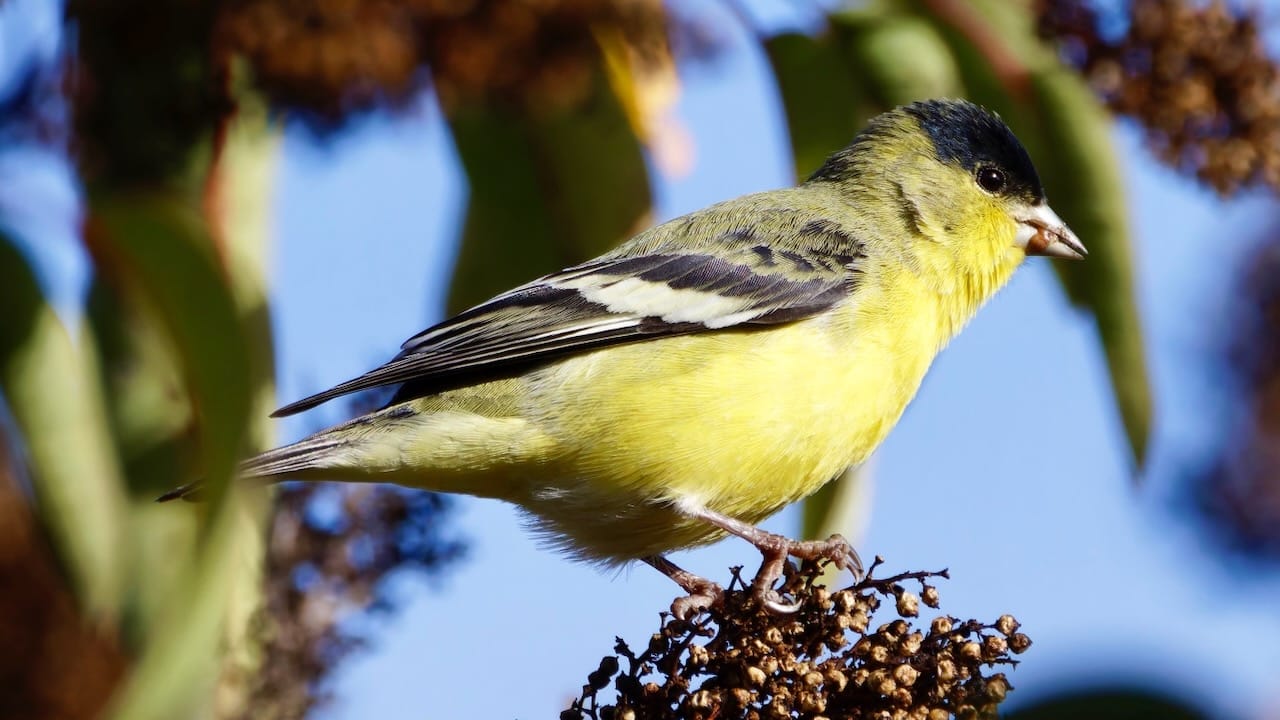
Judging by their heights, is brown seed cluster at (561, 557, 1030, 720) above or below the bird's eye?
below

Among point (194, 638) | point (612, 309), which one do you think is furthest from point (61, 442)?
point (612, 309)

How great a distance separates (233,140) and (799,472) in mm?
2201

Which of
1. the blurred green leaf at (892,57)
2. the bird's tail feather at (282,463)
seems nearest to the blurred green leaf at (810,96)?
the blurred green leaf at (892,57)

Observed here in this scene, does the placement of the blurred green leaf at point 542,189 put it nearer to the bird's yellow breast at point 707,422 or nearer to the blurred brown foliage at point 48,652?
the bird's yellow breast at point 707,422

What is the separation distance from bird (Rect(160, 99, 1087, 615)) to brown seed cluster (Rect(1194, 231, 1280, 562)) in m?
3.40

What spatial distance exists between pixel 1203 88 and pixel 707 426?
1.93 metres

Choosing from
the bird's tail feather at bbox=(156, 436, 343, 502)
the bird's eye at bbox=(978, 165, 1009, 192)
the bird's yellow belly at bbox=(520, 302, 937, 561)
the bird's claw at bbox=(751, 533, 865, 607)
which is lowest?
the bird's claw at bbox=(751, 533, 865, 607)

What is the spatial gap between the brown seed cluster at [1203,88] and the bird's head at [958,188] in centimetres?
40

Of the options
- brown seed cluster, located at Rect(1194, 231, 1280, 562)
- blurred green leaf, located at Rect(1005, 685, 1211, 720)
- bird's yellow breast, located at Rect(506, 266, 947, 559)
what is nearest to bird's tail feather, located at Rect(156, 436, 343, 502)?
bird's yellow breast, located at Rect(506, 266, 947, 559)

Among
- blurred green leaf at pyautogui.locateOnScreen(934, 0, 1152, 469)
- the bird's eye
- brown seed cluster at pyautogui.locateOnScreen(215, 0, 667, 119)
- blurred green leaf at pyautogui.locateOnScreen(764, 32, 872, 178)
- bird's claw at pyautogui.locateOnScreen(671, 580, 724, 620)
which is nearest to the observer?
bird's claw at pyautogui.locateOnScreen(671, 580, 724, 620)

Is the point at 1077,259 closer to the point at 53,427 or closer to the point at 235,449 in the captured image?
the point at 235,449

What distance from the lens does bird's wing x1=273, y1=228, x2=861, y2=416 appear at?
377 centimetres

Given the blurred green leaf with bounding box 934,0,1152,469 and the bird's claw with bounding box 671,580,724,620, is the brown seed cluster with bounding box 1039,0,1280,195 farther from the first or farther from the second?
the bird's claw with bounding box 671,580,724,620

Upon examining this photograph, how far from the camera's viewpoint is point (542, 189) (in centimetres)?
446
